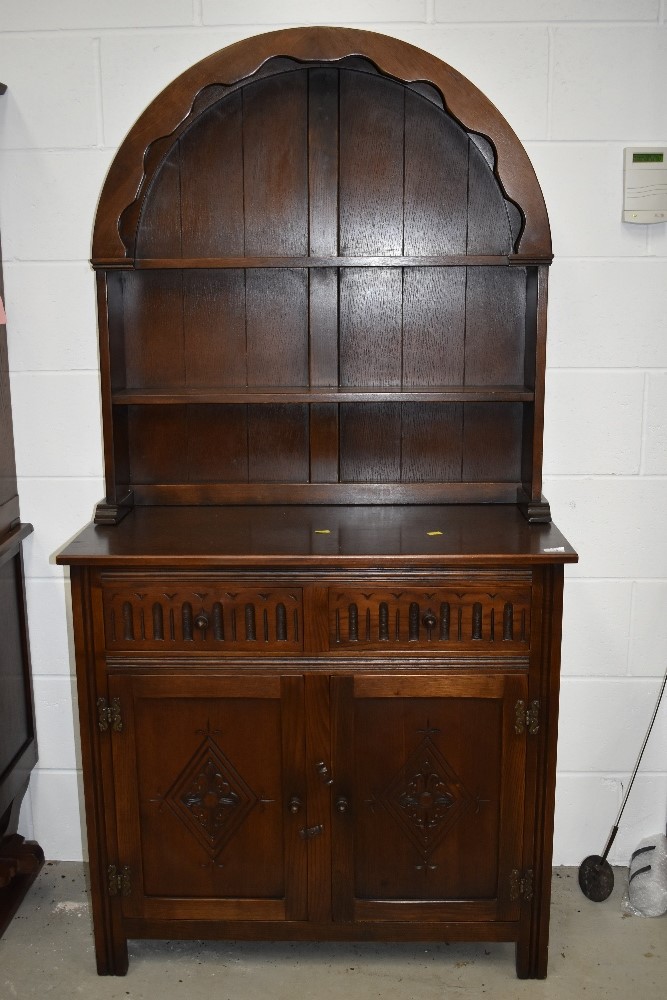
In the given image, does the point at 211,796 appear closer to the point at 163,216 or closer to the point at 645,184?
the point at 163,216

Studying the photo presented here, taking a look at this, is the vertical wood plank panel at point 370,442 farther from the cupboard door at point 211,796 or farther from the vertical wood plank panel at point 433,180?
the cupboard door at point 211,796

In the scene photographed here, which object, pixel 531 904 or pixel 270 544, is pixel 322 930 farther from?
pixel 270 544

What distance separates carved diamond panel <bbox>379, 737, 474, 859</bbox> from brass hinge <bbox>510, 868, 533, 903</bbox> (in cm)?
19

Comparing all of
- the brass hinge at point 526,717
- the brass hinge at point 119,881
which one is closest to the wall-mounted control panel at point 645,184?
the brass hinge at point 526,717

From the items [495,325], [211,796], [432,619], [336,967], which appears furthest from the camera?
[495,325]

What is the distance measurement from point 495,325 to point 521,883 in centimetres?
133

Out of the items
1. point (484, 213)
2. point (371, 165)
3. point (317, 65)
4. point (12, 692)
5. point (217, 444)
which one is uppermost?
point (317, 65)

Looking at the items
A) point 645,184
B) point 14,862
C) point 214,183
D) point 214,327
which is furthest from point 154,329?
point 14,862

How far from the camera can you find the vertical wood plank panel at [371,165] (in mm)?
2250

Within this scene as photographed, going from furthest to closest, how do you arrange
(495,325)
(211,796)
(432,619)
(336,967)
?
(495,325) → (336,967) → (211,796) → (432,619)

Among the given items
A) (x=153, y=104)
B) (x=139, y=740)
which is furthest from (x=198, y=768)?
(x=153, y=104)

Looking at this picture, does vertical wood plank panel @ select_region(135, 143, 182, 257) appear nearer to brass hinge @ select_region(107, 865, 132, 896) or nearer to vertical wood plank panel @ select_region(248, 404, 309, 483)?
vertical wood plank panel @ select_region(248, 404, 309, 483)

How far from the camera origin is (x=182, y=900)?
216 cm

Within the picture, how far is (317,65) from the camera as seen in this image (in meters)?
2.16
